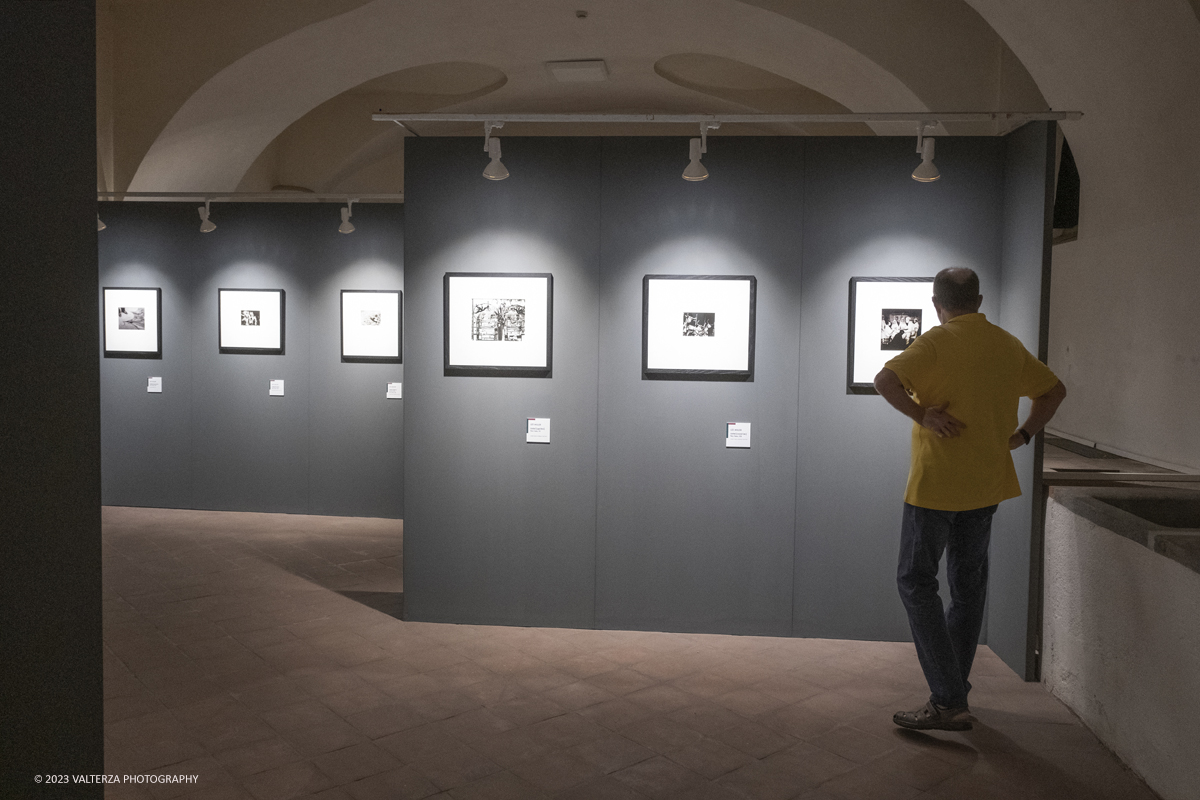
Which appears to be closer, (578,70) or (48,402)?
(48,402)

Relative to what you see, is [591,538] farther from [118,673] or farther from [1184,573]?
[1184,573]

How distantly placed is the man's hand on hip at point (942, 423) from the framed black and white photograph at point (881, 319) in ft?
4.58

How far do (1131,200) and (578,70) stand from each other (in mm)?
6217

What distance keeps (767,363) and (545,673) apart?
219cm

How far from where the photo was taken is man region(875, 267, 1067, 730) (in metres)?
3.78

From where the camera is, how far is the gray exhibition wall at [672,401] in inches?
205

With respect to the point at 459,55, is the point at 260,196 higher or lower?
lower

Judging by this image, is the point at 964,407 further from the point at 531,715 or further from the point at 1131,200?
the point at 1131,200

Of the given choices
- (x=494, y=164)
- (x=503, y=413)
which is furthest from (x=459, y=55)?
(x=503, y=413)

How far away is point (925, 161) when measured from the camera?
483cm

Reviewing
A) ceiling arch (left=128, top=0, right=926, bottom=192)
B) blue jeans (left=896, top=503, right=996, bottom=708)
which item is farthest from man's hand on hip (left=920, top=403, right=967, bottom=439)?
ceiling arch (left=128, top=0, right=926, bottom=192)

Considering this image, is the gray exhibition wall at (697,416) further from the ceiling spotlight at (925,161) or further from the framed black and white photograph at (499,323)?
the ceiling spotlight at (925,161)

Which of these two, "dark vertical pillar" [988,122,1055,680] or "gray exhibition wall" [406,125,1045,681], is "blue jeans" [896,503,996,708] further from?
"gray exhibition wall" [406,125,1045,681]

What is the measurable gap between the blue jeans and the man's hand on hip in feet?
1.15
